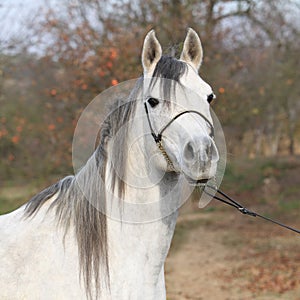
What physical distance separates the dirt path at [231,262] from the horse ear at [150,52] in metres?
5.43

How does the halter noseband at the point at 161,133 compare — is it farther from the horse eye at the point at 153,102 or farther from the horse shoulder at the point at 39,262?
the horse shoulder at the point at 39,262

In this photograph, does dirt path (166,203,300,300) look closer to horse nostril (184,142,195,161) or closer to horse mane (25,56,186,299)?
horse mane (25,56,186,299)

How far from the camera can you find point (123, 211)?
2326mm

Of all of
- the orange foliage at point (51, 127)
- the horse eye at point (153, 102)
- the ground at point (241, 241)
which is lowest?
the ground at point (241, 241)

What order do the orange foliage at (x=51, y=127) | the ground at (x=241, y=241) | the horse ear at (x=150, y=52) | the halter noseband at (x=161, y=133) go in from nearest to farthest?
the halter noseband at (x=161, y=133) < the horse ear at (x=150, y=52) < the ground at (x=241, y=241) < the orange foliage at (x=51, y=127)

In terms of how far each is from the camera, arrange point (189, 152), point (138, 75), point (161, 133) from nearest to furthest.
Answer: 1. point (189, 152)
2. point (161, 133)
3. point (138, 75)

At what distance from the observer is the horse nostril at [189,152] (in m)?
2.01

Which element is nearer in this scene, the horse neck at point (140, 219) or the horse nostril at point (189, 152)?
the horse nostril at point (189, 152)

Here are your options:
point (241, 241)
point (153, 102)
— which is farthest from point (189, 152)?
point (241, 241)

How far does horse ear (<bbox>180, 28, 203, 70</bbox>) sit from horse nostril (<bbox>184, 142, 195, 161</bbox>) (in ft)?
1.78

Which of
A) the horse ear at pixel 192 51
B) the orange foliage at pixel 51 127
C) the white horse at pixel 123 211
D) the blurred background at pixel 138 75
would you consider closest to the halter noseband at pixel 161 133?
the white horse at pixel 123 211

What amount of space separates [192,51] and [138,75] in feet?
20.0

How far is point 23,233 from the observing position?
7.91 ft

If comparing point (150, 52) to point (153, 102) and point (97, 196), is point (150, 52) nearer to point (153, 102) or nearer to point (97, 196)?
point (153, 102)
